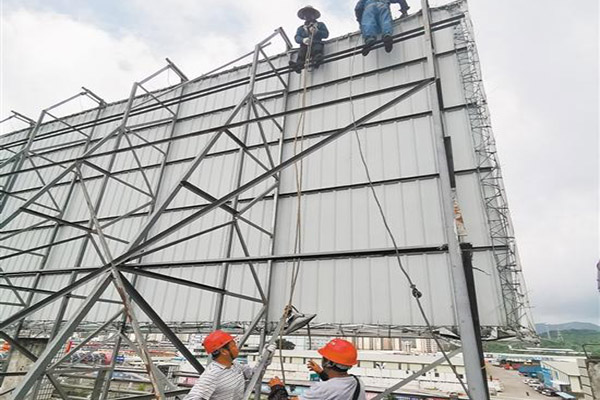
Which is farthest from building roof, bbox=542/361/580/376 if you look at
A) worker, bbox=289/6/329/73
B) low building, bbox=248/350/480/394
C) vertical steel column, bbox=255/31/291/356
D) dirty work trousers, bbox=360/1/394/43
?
worker, bbox=289/6/329/73

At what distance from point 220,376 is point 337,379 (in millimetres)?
1079

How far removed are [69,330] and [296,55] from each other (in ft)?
26.7

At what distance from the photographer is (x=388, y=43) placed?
7.32 metres

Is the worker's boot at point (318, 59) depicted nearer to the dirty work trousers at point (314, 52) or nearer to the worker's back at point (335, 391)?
the dirty work trousers at point (314, 52)

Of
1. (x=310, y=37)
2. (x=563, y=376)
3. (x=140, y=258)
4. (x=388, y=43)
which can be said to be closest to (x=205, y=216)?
(x=140, y=258)

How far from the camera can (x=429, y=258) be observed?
5750 millimetres

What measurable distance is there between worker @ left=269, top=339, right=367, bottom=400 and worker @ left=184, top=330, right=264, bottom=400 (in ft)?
1.25

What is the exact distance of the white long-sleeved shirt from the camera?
2756 millimetres

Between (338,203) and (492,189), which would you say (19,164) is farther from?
(492,189)

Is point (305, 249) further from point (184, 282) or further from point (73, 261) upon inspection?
point (73, 261)

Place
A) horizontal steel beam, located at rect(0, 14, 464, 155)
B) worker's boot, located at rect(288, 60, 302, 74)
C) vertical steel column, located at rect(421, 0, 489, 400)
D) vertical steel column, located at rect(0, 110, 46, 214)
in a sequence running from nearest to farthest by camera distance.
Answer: vertical steel column, located at rect(421, 0, 489, 400), horizontal steel beam, located at rect(0, 14, 464, 155), worker's boot, located at rect(288, 60, 302, 74), vertical steel column, located at rect(0, 110, 46, 214)

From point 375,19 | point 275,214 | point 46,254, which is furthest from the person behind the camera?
point 46,254

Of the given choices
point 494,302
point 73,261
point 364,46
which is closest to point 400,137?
point 364,46

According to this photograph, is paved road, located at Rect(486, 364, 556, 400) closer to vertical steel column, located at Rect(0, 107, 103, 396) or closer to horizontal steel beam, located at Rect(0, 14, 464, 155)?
horizontal steel beam, located at Rect(0, 14, 464, 155)
